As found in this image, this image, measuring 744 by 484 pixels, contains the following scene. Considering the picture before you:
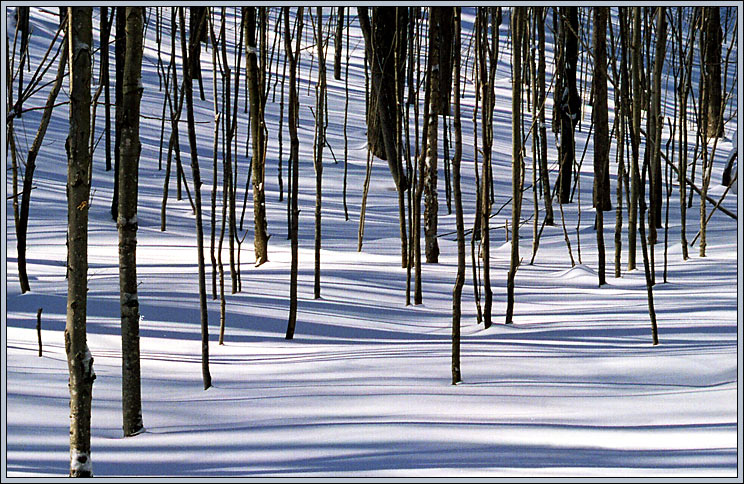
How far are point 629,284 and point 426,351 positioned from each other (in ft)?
6.19

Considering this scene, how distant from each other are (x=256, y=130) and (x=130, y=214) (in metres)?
2.72

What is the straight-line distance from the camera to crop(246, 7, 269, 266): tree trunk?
473 centimetres

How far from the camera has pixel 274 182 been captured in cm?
842

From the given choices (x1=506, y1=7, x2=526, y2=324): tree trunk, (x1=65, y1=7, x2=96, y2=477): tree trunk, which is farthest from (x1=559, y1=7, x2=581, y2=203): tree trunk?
(x1=65, y1=7, x2=96, y2=477): tree trunk

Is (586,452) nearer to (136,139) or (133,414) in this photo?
(133,414)

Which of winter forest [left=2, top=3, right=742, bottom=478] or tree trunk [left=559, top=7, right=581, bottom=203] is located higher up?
tree trunk [left=559, top=7, right=581, bottom=203]

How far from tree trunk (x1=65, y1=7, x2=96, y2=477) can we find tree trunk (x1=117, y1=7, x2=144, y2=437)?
12.2 inches

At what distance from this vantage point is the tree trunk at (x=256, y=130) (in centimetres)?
473

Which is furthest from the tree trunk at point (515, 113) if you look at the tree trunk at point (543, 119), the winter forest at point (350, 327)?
the tree trunk at point (543, 119)

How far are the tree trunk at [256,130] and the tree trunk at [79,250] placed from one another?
2802mm

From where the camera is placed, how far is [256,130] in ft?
15.8

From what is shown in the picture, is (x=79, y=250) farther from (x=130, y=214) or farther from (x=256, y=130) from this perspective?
(x=256, y=130)

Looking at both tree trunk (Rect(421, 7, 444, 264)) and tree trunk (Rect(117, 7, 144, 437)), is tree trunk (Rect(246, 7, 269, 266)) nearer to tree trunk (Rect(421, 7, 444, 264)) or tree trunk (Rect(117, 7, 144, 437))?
tree trunk (Rect(421, 7, 444, 264))

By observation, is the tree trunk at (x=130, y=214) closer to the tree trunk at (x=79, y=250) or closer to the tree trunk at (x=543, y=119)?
the tree trunk at (x=79, y=250)
